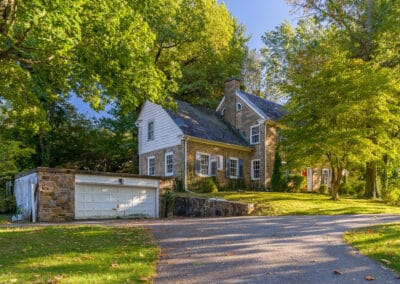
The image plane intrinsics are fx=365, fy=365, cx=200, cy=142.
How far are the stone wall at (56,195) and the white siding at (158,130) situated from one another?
8.24 meters

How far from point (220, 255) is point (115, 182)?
12.2 metres

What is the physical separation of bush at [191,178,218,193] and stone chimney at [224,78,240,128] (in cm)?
636

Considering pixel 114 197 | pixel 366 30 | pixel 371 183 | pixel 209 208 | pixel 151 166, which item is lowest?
pixel 209 208


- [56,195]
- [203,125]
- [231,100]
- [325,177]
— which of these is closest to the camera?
[56,195]

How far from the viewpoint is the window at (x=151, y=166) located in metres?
26.2

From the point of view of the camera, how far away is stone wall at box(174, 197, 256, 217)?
1639cm

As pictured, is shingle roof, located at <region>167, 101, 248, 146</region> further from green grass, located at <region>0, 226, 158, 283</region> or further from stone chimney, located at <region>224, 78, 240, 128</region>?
green grass, located at <region>0, 226, 158, 283</region>

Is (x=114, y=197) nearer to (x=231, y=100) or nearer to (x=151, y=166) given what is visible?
(x=151, y=166)

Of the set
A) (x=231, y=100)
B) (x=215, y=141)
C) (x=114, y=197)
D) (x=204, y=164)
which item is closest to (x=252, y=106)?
(x=231, y=100)

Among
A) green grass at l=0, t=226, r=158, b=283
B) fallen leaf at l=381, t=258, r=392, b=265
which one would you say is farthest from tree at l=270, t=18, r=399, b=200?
fallen leaf at l=381, t=258, r=392, b=265

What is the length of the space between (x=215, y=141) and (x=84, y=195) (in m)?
9.87

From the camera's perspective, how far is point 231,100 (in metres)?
28.6

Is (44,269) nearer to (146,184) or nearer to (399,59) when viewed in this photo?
(146,184)

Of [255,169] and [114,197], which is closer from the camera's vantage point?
[114,197]
